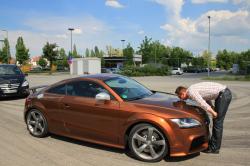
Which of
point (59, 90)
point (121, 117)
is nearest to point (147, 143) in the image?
point (121, 117)

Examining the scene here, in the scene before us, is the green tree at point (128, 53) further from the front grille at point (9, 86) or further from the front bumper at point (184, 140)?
the front bumper at point (184, 140)

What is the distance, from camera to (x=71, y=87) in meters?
7.01

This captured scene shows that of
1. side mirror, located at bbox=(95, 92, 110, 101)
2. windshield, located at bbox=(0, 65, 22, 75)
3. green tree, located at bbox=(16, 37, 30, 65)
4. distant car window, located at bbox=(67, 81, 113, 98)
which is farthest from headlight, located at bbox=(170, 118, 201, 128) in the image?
green tree, located at bbox=(16, 37, 30, 65)

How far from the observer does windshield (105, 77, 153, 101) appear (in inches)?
251

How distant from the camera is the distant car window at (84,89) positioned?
656 cm

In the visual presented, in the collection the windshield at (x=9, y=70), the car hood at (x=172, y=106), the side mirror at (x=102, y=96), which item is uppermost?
the windshield at (x=9, y=70)

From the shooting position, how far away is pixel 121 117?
5.94 meters

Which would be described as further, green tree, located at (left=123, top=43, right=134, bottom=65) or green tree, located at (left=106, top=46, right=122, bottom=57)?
green tree, located at (left=106, top=46, right=122, bottom=57)

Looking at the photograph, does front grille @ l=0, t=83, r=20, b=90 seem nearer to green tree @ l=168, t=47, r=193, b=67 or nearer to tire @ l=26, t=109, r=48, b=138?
Answer: tire @ l=26, t=109, r=48, b=138

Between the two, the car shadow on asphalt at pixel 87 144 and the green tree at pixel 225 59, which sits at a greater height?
the green tree at pixel 225 59

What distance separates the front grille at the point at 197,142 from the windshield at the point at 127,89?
53.9 inches

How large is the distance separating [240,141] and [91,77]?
10.6 ft

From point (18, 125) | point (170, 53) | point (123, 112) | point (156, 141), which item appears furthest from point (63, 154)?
point (170, 53)

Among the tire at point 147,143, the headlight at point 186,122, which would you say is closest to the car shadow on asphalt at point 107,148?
the tire at point 147,143
